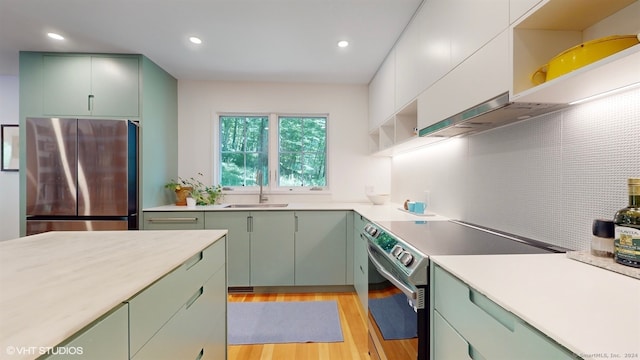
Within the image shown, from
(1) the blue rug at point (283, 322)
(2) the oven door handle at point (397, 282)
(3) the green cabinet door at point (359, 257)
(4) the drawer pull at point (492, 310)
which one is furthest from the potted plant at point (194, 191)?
(4) the drawer pull at point (492, 310)

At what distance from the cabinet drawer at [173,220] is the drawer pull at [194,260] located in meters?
1.52

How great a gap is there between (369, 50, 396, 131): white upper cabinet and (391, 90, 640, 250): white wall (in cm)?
83

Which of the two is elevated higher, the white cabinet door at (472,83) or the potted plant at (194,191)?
the white cabinet door at (472,83)

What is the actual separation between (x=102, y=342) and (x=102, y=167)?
92.3 inches

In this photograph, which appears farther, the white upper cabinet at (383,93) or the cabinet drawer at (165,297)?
the white upper cabinet at (383,93)

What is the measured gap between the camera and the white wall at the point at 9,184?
121 inches

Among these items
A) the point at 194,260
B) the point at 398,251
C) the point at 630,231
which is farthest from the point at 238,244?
the point at 630,231

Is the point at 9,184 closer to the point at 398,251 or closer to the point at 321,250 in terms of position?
the point at 321,250

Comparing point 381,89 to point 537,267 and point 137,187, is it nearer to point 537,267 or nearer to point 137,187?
point 537,267

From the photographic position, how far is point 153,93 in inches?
107

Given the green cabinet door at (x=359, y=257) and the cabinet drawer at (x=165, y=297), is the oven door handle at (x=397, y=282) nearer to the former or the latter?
the green cabinet door at (x=359, y=257)

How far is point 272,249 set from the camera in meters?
2.62

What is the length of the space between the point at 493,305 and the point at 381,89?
2.37m

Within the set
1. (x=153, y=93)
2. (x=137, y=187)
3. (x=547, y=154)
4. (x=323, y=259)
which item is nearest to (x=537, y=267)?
(x=547, y=154)
